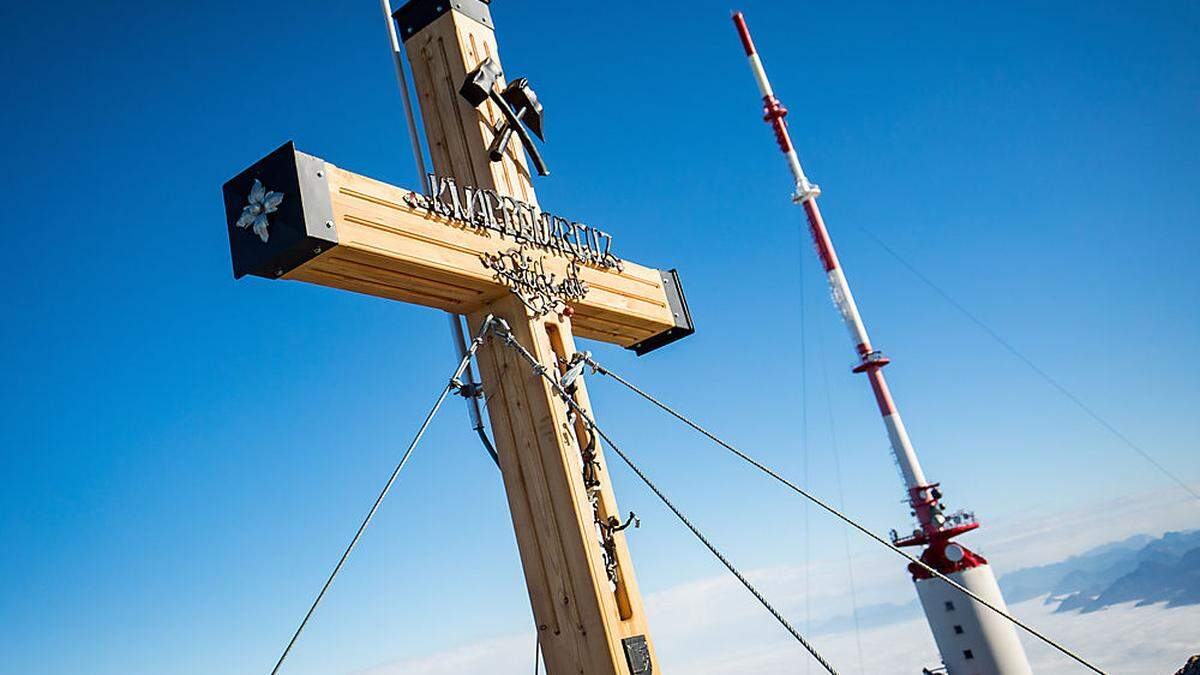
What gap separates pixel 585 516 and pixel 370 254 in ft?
4.25

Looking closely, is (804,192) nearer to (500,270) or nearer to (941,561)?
(941,561)

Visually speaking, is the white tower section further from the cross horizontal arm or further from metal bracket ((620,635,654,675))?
the cross horizontal arm

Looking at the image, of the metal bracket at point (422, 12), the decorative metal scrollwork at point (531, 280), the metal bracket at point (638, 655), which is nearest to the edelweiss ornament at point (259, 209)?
the decorative metal scrollwork at point (531, 280)

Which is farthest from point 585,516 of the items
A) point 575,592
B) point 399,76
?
point 399,76

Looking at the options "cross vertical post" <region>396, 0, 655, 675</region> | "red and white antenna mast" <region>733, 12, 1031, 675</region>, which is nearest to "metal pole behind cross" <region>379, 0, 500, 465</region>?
"cross vertical post" <region>396, 0, 655, 675</region>

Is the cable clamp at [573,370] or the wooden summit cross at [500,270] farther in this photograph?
the cable clamp at [573,370]

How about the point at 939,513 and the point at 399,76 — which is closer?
the point at 399,76

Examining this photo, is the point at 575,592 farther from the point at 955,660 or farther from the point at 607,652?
the point at 955,660

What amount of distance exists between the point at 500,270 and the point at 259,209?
39.0 inches

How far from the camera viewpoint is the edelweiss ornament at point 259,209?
278 cm

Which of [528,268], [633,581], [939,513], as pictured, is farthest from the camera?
[939,513]

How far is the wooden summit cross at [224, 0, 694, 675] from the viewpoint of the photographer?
111 inches

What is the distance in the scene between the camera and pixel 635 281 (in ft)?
14.5

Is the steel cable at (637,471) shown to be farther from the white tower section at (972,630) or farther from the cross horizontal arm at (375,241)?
the white tower section at (972,630)
